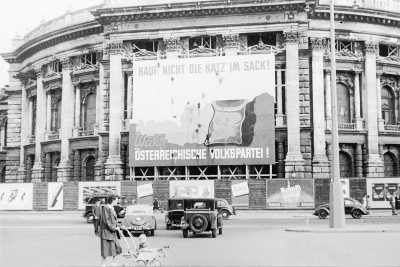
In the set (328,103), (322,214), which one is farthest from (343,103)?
(322,214)

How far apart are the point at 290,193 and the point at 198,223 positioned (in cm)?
2008

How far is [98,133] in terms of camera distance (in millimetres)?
50000

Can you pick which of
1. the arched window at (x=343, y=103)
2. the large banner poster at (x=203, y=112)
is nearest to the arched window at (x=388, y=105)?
the arched window at (x=343, y=103)

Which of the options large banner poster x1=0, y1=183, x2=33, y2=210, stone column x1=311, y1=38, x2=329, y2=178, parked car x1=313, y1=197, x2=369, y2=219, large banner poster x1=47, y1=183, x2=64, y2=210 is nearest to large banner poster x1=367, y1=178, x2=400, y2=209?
stone column x1=311, y1=38, x2=329, y2=178

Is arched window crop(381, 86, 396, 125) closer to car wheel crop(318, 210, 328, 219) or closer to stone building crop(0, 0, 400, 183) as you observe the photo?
stone building crop(0, 0, 400, 183)

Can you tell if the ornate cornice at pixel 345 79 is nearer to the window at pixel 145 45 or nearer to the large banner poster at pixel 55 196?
the window at pixel 145 45

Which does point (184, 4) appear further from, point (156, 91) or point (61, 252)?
point (61, 252)

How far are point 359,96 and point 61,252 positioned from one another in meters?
37.4

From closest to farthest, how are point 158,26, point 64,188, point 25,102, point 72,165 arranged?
point 64,188 → point 158,26 → point 72,165 → point 25,102

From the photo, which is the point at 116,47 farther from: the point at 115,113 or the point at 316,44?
the point at 316,44

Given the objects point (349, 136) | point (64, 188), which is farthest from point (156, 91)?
point (349, 136)

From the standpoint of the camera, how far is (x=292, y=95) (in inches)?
1775

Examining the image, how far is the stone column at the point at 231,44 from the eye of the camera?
152ft

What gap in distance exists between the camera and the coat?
13.6 meters
